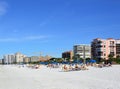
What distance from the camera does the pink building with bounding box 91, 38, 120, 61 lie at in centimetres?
12594

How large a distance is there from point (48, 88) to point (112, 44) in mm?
119032

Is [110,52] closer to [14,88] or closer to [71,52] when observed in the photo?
[71,52]

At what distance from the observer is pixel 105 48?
128m

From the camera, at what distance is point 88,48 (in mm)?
134750

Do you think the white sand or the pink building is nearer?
the white sand

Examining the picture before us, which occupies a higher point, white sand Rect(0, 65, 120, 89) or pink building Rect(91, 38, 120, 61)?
pink building Rect(91, 38, 120, 61)

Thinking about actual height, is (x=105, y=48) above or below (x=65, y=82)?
above

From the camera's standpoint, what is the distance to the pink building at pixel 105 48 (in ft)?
413

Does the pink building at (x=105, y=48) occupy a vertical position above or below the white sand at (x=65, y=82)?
above

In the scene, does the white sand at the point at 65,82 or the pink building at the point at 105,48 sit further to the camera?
the pink building at the point at 105,48

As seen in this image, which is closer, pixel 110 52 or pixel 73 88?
pixel 73 88

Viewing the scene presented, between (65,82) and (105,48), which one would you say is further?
(105,48)

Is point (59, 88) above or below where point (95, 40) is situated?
below

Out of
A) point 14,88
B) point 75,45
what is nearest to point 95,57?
point 75,45
